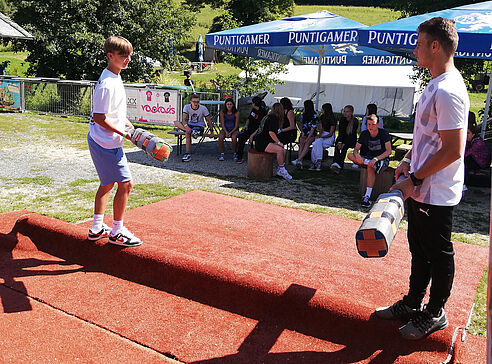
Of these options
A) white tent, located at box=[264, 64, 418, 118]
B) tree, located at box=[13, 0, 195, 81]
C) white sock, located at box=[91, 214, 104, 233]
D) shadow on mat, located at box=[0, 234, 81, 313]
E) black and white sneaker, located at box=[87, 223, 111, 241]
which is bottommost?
shadow on mat, located at box=[0, 234, 81, 313]

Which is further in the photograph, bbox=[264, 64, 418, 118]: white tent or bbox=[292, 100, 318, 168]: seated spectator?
bbox=[264, 64, 418, 118]: white tent

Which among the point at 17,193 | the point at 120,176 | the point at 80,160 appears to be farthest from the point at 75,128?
the point at 120,176

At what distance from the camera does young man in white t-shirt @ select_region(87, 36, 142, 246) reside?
392 centimetres

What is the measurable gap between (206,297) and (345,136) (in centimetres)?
680

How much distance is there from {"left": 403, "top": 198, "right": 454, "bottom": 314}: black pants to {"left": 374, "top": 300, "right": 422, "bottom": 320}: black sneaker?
155 millimetres

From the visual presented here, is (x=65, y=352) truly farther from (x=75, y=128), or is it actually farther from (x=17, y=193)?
(x=75, y=128)

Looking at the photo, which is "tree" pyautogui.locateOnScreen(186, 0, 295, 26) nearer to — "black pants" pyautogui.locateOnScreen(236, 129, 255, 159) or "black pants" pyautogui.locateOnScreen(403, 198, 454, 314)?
"black pants" pyautogui.locateOnScreen(236, 129, 255, 159)

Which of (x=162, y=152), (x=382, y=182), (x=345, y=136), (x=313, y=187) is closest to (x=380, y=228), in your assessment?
(x=162, y=152)

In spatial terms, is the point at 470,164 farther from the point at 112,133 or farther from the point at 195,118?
the point at 112,133

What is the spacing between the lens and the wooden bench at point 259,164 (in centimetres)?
Result: 862

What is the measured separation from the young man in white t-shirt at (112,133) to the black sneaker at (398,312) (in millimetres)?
2269

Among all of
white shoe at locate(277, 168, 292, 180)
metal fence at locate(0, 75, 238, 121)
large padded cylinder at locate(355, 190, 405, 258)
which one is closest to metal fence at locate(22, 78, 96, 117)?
metal fence at locate(0, 75, 238, 121)

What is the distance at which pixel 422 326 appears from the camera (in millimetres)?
2832

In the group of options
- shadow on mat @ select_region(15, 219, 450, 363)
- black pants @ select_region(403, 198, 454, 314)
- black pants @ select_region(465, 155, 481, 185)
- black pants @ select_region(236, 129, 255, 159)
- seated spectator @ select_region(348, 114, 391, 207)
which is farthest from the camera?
black pants @ select_region(236, 129, 255, 159)
